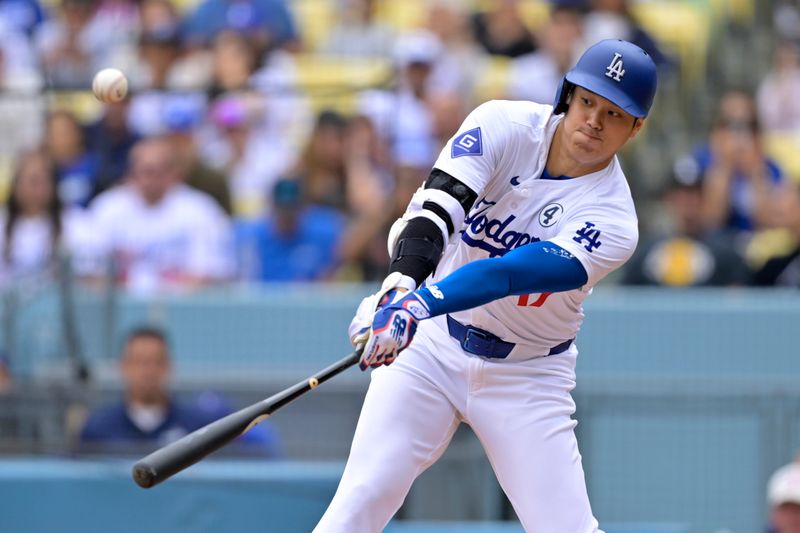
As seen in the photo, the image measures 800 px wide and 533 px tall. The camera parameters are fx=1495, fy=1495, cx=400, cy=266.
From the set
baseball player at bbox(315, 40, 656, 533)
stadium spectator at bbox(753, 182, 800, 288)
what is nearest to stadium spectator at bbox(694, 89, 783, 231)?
stadium spectator at bbox(753, 182, 800, 288)

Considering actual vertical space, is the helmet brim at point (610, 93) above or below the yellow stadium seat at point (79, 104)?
below

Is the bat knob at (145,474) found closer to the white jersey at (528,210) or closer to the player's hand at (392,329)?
the player's hand at (392,329)

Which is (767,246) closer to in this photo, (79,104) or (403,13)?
(403,13)

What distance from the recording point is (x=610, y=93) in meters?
4.86

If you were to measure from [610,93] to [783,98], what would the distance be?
648 cm

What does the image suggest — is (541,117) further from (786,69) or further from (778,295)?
(786,69)

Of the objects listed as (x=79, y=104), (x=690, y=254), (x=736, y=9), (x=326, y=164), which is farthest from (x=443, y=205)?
(x=736, y=9)

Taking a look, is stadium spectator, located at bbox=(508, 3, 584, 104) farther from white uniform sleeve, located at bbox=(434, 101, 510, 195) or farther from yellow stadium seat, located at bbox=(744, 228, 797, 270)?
white uniform sleeve, located at bbox=(434, 101, 510, 195)

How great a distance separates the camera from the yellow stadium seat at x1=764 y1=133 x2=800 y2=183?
35.9 ft

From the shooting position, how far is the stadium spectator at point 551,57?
10406 mm

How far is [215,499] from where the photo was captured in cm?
730

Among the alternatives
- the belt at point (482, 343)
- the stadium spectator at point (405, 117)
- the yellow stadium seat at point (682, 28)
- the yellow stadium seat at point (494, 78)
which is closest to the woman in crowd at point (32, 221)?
the stadium spectator at point (405, 117)

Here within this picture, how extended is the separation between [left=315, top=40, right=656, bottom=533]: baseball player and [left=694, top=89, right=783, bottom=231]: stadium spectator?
182 inches

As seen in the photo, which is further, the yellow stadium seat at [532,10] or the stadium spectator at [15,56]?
the yellow stadium seat at [532,10]
